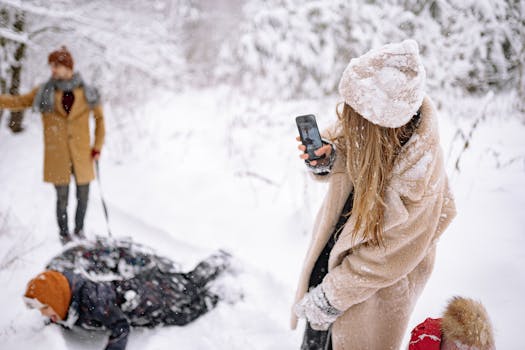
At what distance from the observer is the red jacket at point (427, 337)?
1.27m

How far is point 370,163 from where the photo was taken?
3.76 feet

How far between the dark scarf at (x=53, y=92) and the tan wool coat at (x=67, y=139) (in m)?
0.04

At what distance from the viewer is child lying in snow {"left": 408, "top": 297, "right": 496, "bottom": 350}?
3.70 ft

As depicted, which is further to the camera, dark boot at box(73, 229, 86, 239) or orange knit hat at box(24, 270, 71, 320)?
dark boot at box(73, 229, 86, 239)

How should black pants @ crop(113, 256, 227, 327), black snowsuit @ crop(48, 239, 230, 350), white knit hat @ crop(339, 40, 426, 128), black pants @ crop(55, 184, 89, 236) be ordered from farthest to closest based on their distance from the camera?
black pants @ crop(55, 184, 89, 236) < black pants @ crop(113, 256, 227, 327) < black snowsuit @ crop(48, 239, 230, 350) < white knit hat @ crop(339, 40, 426, 128)

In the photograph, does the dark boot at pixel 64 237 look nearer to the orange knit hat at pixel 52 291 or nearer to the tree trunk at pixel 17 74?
the orange knit hat at pixel 52 291

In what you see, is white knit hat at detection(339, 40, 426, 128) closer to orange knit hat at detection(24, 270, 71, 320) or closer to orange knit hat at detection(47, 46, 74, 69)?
orange knit hat at detection(24, 270, 71, 320)

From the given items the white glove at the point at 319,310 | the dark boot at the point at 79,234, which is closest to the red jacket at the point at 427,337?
the white glove at the point at 319,310

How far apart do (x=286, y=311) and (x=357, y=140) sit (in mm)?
1704

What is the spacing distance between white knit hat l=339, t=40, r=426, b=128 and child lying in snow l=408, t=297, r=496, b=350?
30.1 inches

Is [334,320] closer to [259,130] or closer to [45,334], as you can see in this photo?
[45,334]

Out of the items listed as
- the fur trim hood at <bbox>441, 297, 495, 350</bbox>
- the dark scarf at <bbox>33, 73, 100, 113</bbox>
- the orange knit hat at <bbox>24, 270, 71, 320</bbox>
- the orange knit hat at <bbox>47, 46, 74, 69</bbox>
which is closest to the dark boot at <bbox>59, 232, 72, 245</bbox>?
the dark scarf at <bbox>33, 73, 100, 113</bbox>

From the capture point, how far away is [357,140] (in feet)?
3.89

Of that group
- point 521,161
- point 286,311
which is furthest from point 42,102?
point 521,161
